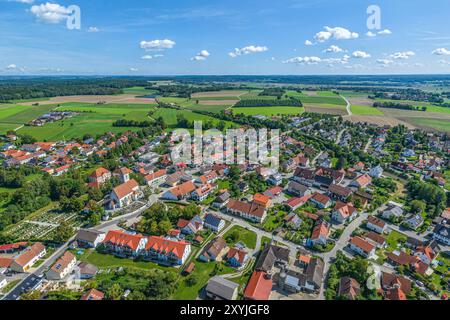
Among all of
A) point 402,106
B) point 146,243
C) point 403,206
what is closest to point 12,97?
point 146,243

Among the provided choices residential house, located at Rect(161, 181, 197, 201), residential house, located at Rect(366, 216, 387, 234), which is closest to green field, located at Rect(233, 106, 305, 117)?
residential house, located at Rect(161, 181, 197, 201)

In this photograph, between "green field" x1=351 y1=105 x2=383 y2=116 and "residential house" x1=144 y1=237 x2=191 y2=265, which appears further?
"green field" x1=351 y1=105 x2=383 y2=116

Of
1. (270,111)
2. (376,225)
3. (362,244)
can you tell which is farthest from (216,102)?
(362,244)

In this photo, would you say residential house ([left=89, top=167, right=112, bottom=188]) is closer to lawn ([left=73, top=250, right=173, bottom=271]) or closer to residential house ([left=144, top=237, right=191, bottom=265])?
lawn ([left=73, top=250, right=173, bottom=271])

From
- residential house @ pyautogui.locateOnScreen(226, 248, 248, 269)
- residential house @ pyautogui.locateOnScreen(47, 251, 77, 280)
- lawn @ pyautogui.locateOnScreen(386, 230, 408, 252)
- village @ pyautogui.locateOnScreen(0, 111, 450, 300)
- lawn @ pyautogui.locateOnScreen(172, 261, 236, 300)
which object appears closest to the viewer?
lawn @ pyautogui.locateOnScreen(172, 261, 236, 300)

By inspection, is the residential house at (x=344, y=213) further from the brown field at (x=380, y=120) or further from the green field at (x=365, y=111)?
the green field at (x=365, y=111)
